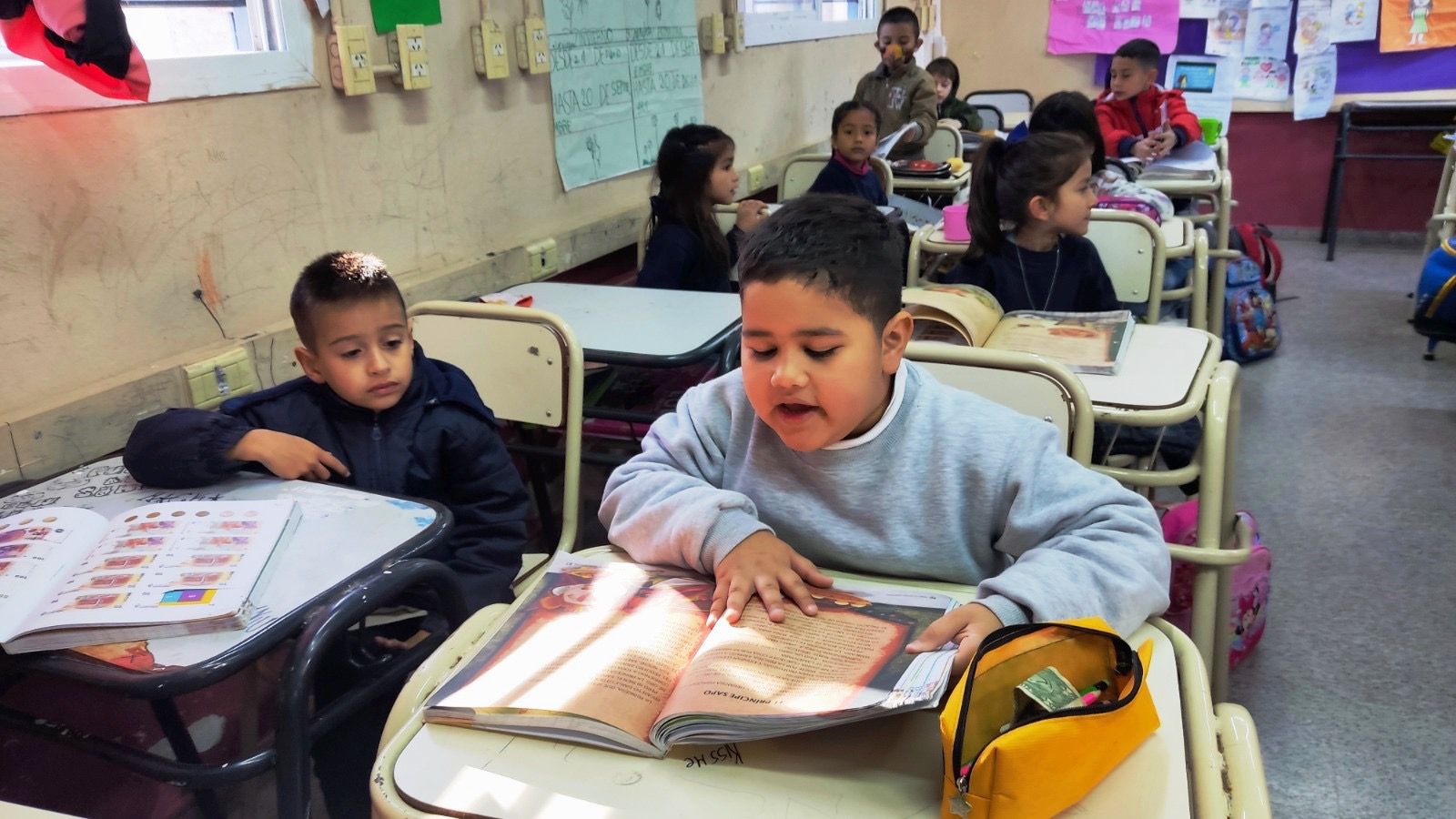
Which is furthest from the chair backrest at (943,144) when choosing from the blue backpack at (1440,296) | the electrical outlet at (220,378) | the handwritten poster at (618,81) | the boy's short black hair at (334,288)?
the boy's short black hair at (334,288)

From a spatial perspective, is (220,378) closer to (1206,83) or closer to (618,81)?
(618,81)

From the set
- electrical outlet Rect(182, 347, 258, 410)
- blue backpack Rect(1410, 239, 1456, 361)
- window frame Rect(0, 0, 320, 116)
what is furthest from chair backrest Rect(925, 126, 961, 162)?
electrical outlet Rect(182, 347, 258, 410)

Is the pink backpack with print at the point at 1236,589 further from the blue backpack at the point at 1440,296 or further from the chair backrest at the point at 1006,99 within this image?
the chair backrest at the point at 1006,99

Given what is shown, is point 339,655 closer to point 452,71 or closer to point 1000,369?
point 1000,369

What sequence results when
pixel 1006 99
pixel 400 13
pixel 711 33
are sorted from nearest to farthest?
pixel 400 13, pixel 711 33, pixel 1006 99

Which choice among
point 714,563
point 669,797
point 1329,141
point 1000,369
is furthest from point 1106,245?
point 1329,141

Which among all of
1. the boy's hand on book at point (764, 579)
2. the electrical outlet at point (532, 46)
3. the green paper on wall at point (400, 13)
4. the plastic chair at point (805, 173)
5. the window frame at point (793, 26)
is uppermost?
the window frame at point (793, 26)

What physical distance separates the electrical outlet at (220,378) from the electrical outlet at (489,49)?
1.02 meters

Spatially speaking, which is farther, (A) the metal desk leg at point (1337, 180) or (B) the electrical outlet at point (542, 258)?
(A) the metal desk leg at point (1337, 180)

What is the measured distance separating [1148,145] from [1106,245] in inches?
77.5

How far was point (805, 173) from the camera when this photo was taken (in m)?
3.99

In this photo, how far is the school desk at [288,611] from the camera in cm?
98

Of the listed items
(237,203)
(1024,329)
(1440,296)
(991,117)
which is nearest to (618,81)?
(237,203)

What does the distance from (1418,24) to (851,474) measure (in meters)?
6.00
